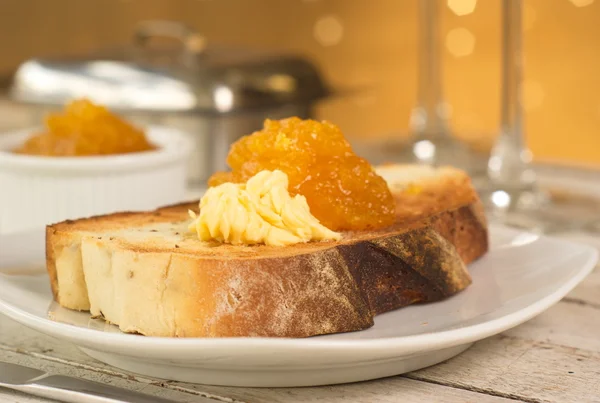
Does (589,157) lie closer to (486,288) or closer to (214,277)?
(486,288)

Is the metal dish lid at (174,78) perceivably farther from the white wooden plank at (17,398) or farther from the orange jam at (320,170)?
the white wooden plank at (17,398)

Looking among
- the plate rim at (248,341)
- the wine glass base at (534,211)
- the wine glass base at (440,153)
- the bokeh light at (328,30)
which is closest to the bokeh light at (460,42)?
the bokeh light at (328,30)

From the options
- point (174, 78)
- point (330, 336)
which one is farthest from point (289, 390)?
point (174, 78)

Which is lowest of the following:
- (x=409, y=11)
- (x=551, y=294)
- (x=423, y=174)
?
(x=551, y=294)

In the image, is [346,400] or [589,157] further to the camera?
[589,157]

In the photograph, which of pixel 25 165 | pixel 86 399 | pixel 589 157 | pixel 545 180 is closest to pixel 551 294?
pixel 86 399

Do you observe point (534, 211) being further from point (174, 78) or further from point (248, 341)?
point (248, 341)
